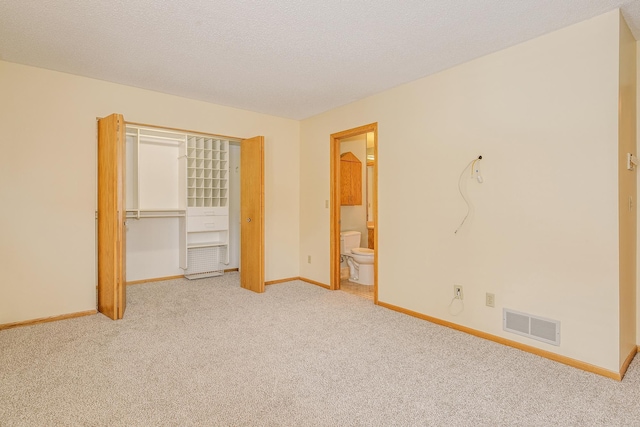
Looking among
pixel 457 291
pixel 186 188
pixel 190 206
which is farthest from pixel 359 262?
pixel 186 188

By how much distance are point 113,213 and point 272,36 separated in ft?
7.64

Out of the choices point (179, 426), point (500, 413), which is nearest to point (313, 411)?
point (179, 426)

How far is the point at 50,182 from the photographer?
130 inches

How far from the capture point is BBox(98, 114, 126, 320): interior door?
3.29m

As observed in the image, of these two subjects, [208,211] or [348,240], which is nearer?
[208,211]

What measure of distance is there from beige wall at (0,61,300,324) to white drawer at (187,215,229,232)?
1.63 m

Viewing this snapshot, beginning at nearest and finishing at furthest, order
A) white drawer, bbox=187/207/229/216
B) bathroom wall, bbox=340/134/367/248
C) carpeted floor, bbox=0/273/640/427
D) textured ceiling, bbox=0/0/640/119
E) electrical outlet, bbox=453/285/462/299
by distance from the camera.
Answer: carpeted floor, bbox=0/273/640/427 → textured ceiling, bbox=0/0/640/119 → electrical outlet, bbox=453/285/462/299 → white drawer, bbox=187/207/229/216 → bathroom wall, bbox=340/134/367/248

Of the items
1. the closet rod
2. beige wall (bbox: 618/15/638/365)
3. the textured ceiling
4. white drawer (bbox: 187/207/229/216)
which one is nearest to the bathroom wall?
white drawer (bbox: 187/207/229/216)

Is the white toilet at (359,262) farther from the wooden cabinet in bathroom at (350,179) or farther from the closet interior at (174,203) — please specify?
the closet interior at (174,203)

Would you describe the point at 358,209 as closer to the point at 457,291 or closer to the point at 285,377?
the point at 457,291

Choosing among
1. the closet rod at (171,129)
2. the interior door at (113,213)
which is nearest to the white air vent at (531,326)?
the interior door at (113,213)

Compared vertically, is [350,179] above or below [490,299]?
above

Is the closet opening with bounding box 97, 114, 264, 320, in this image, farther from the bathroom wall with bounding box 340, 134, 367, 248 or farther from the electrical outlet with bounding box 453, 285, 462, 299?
the electrical outlet with bounding box 453, 285, 462, 299

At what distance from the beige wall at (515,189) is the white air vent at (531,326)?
0.05m
